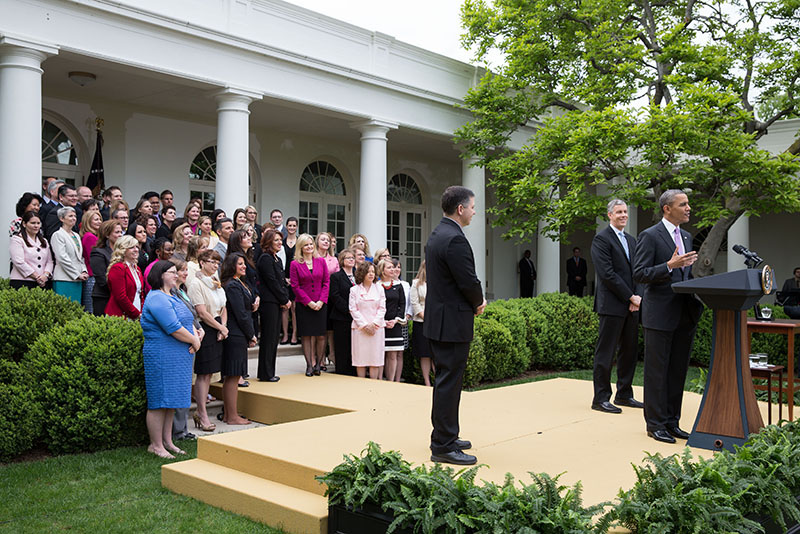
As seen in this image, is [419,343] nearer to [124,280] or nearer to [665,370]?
[124,280]

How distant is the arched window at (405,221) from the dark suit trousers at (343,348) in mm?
11961

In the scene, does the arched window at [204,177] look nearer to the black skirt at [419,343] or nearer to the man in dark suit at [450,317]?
the black skirt at [419,343]

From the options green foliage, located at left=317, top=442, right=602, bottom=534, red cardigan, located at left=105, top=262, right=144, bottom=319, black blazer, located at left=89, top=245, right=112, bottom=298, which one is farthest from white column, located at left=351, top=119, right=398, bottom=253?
green foliage, located at left=317, top=442, right=602, bottom=534

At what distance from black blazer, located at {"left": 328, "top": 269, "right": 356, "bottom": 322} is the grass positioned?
3780 mm

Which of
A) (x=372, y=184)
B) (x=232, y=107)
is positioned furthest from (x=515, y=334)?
(x=232, y=107)

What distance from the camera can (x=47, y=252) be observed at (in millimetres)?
8883

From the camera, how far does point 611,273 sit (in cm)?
719

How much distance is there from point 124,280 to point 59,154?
343 inches

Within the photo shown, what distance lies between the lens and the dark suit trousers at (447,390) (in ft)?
16.7

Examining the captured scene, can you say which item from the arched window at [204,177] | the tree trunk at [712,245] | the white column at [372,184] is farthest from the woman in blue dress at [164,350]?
the tree trunk at [712,245]

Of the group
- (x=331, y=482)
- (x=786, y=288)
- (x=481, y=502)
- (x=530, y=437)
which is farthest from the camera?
(x=786, y=288)

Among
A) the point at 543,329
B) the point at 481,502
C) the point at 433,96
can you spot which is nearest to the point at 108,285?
the point at 481,502

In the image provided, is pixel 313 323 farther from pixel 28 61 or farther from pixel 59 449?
pixel 28 61

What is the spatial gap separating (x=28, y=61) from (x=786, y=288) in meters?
17.8
